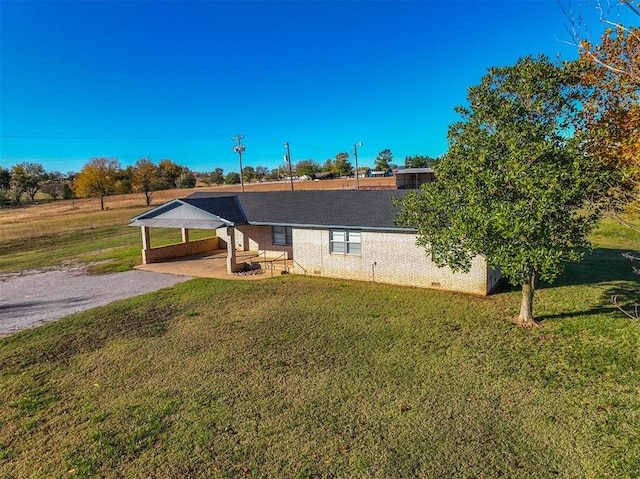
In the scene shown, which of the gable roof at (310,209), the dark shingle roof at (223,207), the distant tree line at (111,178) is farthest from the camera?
the distant tree line at (111,178)

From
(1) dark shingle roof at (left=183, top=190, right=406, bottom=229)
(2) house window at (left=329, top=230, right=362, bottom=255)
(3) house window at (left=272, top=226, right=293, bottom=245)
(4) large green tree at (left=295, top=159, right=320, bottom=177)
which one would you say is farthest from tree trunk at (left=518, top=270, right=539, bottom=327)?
(4) large green tree at (left=295, top=159, right=320, bottom=177)

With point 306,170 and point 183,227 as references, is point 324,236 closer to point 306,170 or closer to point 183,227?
point 183,227

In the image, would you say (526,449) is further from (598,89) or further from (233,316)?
(233,316)

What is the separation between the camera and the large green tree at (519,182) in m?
9.91

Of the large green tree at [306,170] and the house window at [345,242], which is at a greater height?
the large green tree at [306,170]

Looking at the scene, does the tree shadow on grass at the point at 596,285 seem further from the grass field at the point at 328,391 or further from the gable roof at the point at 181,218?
the gable roof at the point at 181,218

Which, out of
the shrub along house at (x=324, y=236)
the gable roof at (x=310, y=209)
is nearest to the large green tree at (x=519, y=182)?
the shrub along house at (x=324, y=236)

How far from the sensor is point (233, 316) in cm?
1366

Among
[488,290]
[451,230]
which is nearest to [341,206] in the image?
[488,290]

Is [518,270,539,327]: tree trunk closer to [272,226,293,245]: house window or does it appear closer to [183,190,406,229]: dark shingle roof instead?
[183,190,406,229]: dark shingle roof

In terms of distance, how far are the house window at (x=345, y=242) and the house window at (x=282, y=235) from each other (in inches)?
166

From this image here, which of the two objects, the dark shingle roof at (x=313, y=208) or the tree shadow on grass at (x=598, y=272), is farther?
the dark shingle roof at (x=313, y=208)

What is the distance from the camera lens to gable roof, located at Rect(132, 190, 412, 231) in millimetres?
17711

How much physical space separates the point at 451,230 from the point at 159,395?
8390 mm
